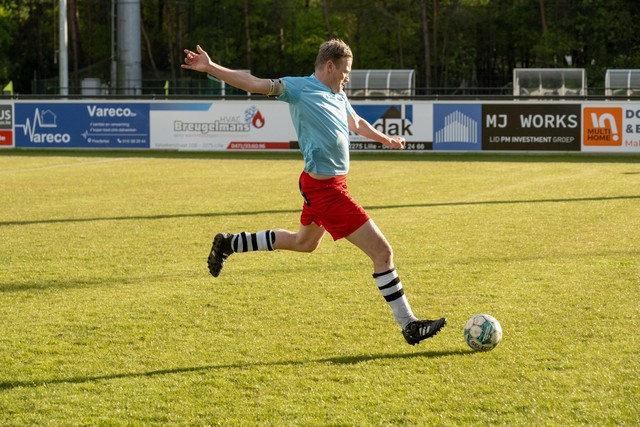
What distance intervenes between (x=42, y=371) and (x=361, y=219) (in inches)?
90.3

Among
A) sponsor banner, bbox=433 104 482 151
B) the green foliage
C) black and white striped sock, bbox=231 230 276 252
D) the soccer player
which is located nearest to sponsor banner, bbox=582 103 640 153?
sponsor banner, bbox=433 104 482 151

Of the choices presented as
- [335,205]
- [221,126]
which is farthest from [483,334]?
[221,126]

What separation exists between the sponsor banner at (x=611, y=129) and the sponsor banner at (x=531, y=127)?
0.96ft

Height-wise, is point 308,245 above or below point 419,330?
above

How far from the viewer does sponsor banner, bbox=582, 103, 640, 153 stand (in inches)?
1128

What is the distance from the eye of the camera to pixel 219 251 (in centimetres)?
825

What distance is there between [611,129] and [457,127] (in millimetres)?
4304

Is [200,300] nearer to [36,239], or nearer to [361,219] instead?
[361,219]

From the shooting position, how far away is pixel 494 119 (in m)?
29.8

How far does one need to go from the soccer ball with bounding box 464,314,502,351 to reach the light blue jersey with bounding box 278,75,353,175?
1.38 metres

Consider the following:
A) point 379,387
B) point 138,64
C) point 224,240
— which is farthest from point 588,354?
point 138,64

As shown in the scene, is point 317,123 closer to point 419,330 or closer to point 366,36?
point 419,330

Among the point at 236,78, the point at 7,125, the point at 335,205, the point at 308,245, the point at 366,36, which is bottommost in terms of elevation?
the point at 308,245

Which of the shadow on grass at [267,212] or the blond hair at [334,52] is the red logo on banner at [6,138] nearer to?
the shadow on grass at [267,212]
